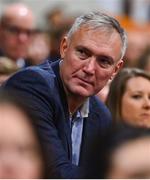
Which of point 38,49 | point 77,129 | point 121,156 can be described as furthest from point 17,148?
point 38,49

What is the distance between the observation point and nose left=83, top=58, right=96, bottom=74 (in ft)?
13.2

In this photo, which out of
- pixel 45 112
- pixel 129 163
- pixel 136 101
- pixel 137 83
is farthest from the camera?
pixel 137 83

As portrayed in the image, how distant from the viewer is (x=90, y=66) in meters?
4.02

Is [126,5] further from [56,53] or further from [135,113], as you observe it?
[135,113]

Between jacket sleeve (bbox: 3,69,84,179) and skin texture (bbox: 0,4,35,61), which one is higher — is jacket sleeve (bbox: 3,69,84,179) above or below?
above

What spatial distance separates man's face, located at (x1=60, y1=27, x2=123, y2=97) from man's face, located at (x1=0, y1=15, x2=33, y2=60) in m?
3.54

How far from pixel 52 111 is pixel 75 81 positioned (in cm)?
19

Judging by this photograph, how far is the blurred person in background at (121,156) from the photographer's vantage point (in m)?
2.39

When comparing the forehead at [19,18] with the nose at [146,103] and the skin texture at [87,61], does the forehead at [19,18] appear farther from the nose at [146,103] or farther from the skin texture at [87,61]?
the skin texture at [87,61]

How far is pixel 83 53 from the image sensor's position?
4039 mm

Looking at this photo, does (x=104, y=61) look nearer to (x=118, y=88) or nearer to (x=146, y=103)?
(x=146, y=103)

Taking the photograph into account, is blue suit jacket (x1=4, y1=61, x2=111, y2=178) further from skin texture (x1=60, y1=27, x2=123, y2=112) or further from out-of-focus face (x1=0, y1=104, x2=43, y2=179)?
out-of-focus face (x1=0, y1=104, x2=43, y2=179)

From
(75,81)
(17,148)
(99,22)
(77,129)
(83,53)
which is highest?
(17,148)

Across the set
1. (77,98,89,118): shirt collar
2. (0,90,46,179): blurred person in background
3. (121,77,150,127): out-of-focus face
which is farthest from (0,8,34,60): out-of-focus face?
(0,90,46,179): blurred person in background
